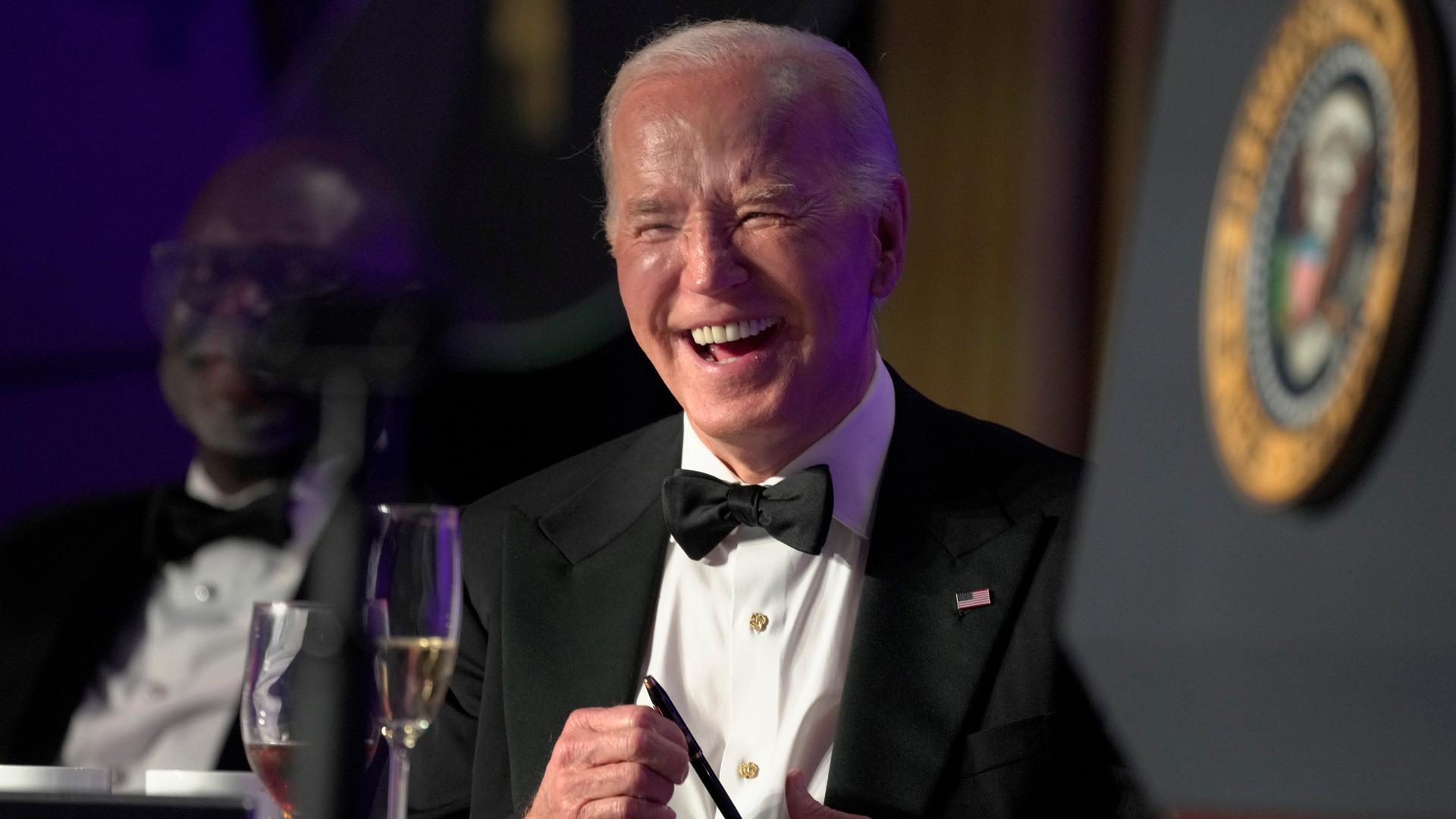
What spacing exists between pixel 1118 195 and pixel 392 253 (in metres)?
Result: 2.63

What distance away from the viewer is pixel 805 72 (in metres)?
1.81

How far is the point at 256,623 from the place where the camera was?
4.30ft

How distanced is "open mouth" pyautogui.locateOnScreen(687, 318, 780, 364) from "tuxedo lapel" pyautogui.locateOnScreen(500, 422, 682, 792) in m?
0.19

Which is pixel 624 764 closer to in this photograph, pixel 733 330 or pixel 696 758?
pixel 696 758

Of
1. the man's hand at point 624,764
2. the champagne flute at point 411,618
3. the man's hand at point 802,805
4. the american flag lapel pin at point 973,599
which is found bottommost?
the man's hand at point 802,805

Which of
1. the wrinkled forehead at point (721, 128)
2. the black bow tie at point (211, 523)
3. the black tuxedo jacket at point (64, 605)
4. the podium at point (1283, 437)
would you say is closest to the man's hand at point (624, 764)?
the wrinkled forehead at point (721, 128)

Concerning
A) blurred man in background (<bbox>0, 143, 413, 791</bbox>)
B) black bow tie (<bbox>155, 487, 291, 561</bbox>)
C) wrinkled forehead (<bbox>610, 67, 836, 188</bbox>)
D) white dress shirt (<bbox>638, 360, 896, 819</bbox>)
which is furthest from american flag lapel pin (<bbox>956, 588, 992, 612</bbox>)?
black bow tie (<bbox>155, 487, 291, 561</bbox>)

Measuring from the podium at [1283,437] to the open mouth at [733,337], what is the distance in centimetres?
149

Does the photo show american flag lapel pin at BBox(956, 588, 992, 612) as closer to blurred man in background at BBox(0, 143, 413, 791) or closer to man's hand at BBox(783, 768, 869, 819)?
man's hand at BBox(783, 768, 869, 819)

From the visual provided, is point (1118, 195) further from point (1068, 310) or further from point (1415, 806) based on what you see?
point (1415, 806)

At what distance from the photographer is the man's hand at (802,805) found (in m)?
1.47

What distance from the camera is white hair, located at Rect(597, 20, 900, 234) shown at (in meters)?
1.80

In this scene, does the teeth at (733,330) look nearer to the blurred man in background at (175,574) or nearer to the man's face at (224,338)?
the man's face at (224,338)

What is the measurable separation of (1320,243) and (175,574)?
10.2 ft
